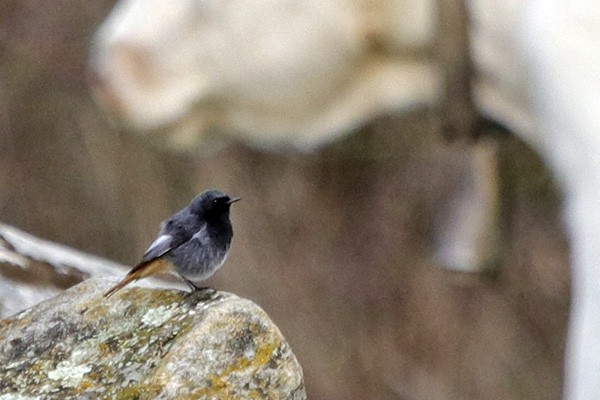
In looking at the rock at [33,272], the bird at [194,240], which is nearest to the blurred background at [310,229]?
the rock at [33,272]

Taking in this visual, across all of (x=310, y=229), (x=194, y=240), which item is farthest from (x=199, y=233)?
(x=310, y=229)

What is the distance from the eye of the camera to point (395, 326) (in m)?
2.00

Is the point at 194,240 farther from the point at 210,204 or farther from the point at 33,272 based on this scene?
the point at 33,272

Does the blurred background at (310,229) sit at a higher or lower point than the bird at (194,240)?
lower

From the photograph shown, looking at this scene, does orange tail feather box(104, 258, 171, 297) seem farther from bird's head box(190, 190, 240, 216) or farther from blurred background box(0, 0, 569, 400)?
blurred background box(0, 0, 569, 400)

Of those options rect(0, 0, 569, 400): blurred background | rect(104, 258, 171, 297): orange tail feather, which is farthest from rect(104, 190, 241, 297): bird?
rect(0, 0, 569, 400): blurred background

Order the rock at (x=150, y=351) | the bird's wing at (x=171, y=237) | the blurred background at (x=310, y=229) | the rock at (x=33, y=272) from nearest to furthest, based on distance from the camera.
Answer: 1. the rock at (x=150, y=351)
2. the bird's wing at (x=171, y=237)
3. the rock at (x=33, y=272)
4. the blurred background at (x=310, y=229)

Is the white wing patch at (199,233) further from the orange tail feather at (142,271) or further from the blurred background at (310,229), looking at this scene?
the blurred background at (310,229)

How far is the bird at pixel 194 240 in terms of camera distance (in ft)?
2.06

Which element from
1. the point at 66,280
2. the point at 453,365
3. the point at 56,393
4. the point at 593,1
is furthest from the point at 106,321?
the point at 453,365

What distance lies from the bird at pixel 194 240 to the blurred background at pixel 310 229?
1.22 m

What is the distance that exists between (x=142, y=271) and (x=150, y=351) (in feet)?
0.24

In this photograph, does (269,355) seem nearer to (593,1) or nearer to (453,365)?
(593,1)

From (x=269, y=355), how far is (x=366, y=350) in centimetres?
149
